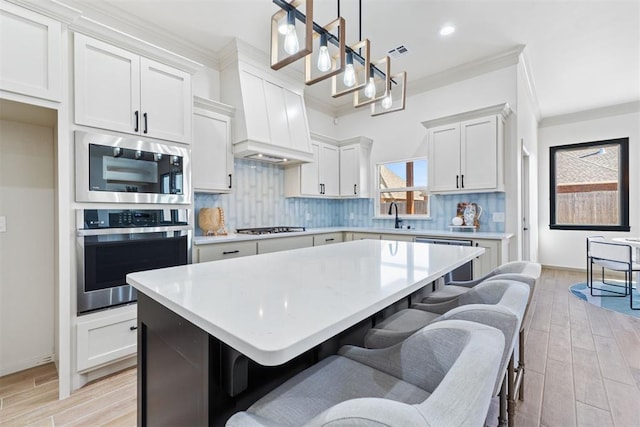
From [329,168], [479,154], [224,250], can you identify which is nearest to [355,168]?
[329,168]

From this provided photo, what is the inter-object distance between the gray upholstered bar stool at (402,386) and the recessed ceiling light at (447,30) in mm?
3231

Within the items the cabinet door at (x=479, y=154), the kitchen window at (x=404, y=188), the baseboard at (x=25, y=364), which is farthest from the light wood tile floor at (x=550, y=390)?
the kitchen window at (x=404, y=188)

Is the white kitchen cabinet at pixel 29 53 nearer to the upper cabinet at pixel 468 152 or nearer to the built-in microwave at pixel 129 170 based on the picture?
the built-in microwave at pixel 129 170

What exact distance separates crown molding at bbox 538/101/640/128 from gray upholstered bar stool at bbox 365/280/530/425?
19.4 ft

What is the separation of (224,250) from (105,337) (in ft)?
3.66

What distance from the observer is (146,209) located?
2.31 meters

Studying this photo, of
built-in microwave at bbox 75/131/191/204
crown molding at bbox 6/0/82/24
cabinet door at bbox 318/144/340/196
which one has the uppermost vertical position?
crown molding at bbox 6/0/82/24

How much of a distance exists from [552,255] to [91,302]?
22.8ft

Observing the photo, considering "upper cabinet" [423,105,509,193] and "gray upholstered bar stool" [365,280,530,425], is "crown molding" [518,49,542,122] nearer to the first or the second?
"upper cabinet" [423,105,509,193]

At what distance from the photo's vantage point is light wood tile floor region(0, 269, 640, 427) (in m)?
1.70

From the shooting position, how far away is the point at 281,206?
4312 millimetres

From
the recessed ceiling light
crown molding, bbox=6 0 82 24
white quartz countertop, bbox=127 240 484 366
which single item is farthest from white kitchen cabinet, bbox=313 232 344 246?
crown molding, bbox=6 0 82 24

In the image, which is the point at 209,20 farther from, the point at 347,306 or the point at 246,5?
the point at 347,306

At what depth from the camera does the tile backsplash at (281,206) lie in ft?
11.9
